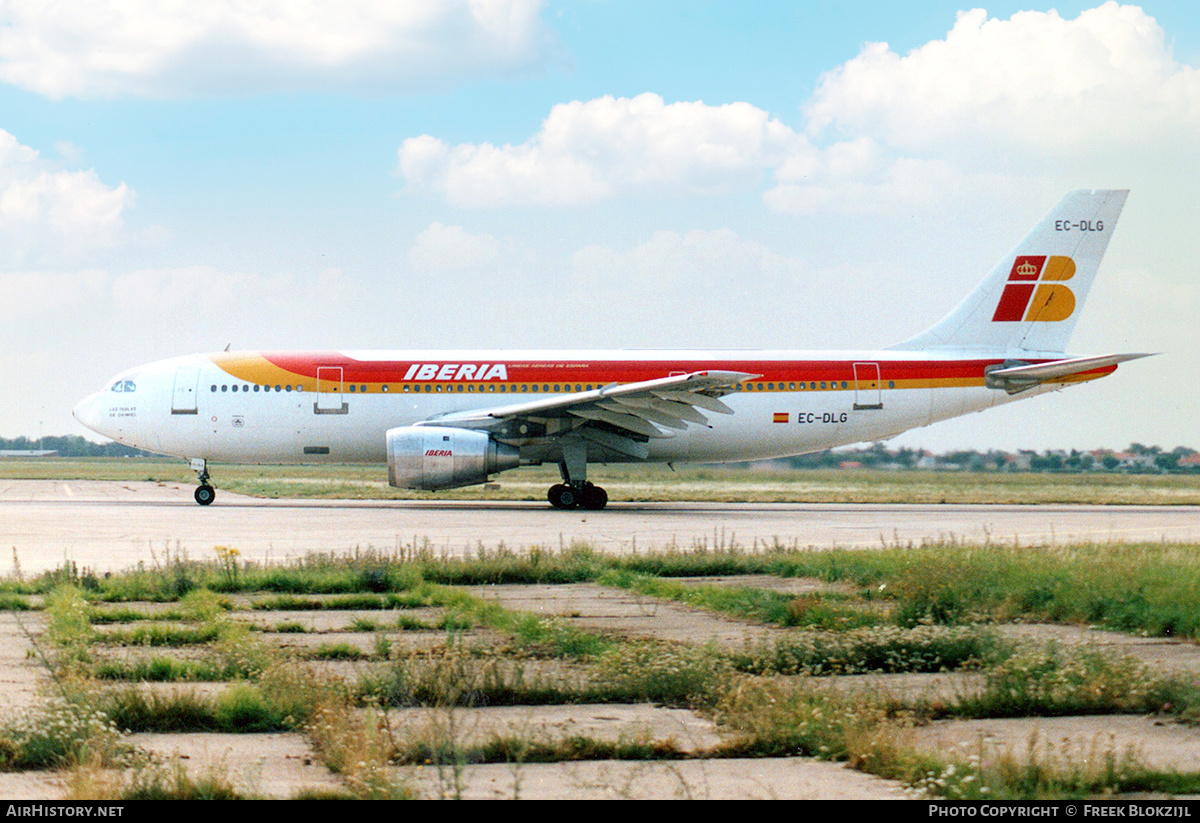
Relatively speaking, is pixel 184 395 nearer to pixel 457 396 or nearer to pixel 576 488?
pixel 457 396

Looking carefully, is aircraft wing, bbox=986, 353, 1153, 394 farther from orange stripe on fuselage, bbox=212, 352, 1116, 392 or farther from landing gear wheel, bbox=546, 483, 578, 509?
landing gear wheel, bbox=546, 483, 578, 509

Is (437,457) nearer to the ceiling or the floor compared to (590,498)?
nearer to the ceiling

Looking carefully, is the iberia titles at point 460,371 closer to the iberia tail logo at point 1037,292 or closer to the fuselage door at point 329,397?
the fuselage door at point 329,397

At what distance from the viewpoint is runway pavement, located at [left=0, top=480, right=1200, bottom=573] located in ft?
50.9

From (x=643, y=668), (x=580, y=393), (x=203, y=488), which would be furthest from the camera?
(x=203, y=488)

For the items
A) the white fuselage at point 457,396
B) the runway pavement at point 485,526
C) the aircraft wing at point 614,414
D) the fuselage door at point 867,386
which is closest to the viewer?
the runway pavement at point 485,526

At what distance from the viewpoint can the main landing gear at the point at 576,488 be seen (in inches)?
965

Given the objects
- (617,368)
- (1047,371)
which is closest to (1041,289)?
(1047,371)

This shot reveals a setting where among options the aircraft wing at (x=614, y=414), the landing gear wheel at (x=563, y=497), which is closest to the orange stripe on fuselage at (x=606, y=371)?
the aircraft wing at (x=614, y=414)

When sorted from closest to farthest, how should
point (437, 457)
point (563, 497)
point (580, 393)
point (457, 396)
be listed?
point (437, 457)
point (580, 393)
point (563, 497)
point (457, 396)

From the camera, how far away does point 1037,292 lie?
2656 cm

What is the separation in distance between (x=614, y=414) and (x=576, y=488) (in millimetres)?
1999

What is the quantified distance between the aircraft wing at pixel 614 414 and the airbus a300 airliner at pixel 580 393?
0.16 feet
